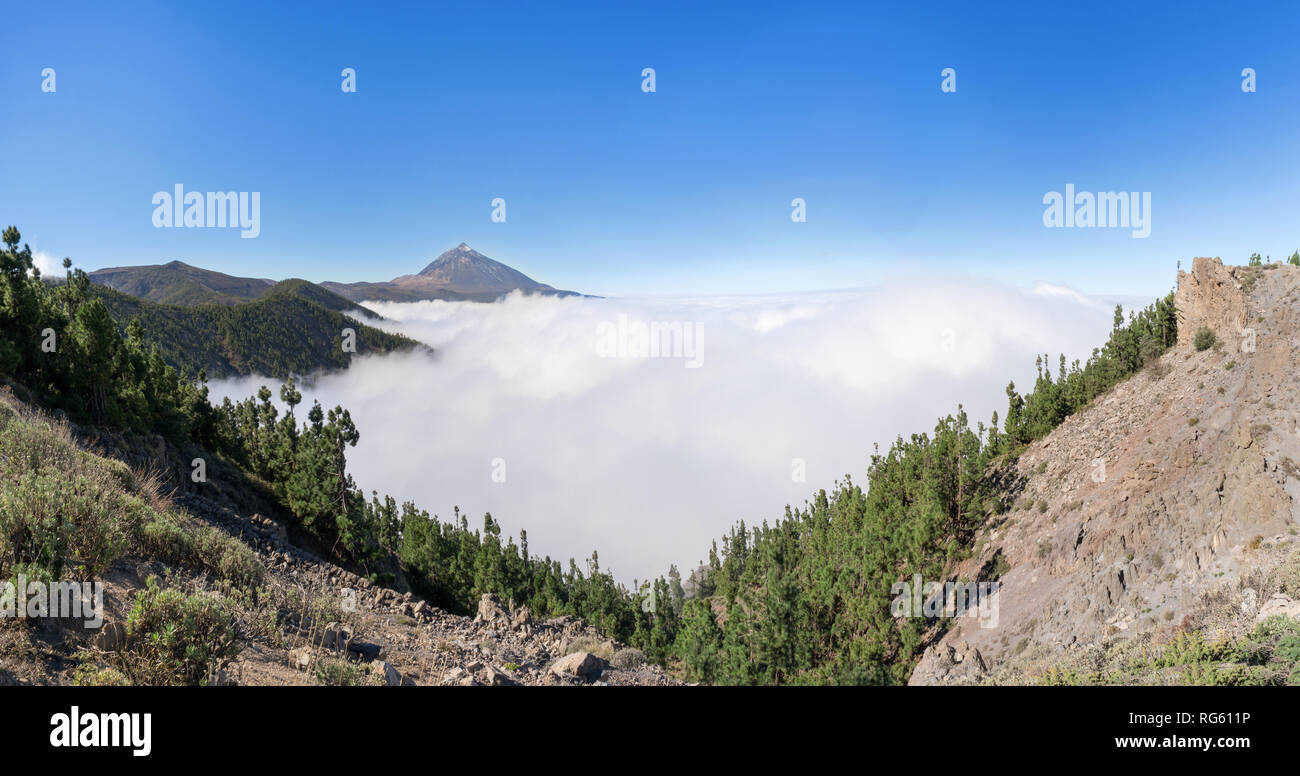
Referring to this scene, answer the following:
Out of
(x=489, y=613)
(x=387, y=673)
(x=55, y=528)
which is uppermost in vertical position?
(x=55, y=528)

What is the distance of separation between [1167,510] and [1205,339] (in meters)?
16.2

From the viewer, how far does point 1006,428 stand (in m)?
45.9

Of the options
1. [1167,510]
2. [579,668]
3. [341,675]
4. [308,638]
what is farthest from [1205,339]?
[308,638]

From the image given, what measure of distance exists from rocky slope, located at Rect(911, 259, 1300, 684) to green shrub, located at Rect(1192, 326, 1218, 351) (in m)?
0.72

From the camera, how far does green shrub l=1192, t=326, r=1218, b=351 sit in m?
32.9

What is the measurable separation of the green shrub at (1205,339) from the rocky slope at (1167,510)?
28.2 inches

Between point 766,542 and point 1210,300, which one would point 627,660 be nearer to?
point 766,542

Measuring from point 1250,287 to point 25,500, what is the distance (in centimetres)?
5247

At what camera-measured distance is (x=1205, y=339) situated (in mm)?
33031

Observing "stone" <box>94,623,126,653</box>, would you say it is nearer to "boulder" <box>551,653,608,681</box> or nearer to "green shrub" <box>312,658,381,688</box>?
"green shrub" <box>312,658,381,688</box>

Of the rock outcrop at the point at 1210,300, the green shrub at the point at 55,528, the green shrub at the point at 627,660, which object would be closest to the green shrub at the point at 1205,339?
the rock outcrop at the point at 1210,300

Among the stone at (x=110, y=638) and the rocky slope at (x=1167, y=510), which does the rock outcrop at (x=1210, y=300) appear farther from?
the stone at (x=110, y=638)

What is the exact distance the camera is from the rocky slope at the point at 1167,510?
20141 mm
